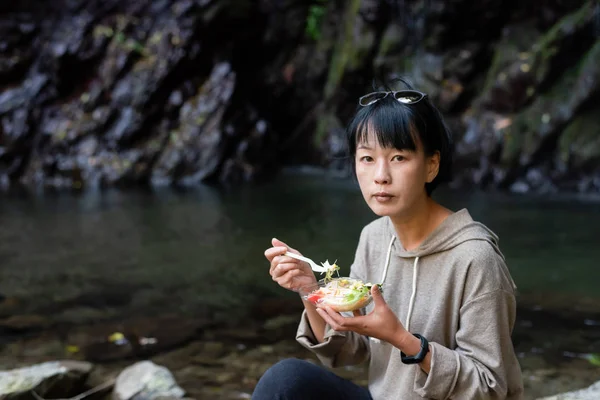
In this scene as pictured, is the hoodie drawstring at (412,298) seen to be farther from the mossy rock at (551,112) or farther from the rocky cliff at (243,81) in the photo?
the rocky cliff at (243,81)

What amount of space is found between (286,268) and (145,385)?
6.07ft

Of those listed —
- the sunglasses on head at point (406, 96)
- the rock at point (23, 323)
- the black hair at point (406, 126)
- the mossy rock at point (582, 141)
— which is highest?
the sunglasses on head at point (406, 96)

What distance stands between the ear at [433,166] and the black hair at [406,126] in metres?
0.01

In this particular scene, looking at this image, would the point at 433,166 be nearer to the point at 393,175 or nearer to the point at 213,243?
the point at 393,175

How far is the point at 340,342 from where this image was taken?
2.05 metres

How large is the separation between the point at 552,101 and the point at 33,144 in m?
13.1

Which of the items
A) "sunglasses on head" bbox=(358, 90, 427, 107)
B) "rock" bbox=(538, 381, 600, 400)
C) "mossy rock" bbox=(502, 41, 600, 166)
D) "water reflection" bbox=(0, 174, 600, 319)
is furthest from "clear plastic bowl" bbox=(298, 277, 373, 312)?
"mossy rock" bbox=(502, 41, 600, 166)

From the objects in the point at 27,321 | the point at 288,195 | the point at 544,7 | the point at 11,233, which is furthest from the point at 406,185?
the point at 544,7

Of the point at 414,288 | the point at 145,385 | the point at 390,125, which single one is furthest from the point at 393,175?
the point at 145,385

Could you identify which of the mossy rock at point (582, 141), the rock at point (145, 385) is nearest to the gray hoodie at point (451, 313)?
the rock at point (145, 385)

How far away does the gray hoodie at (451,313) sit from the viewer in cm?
162

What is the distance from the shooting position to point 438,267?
69.4 inches

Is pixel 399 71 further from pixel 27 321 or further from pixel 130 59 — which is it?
pixel 27 321

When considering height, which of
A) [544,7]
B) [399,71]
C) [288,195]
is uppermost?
[544,7]
